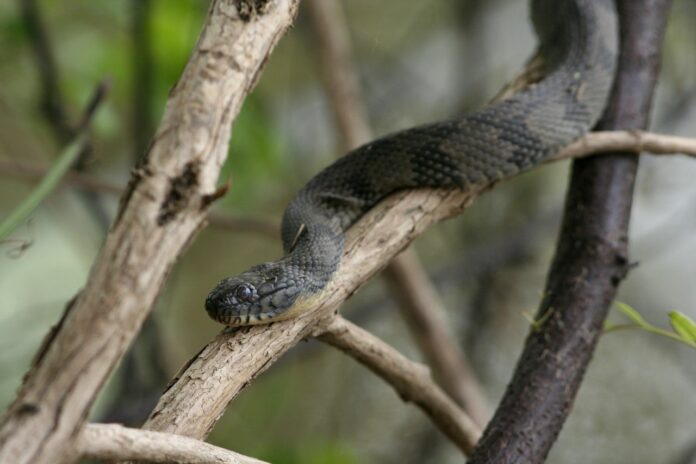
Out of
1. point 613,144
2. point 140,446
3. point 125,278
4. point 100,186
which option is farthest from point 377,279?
point 125,278

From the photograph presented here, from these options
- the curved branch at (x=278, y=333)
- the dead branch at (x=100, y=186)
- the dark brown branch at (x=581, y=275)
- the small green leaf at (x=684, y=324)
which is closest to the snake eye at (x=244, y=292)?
the curved branch at (x=278, y=333)

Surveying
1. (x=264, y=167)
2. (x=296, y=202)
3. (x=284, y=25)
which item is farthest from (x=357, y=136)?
(x=284, y=25)

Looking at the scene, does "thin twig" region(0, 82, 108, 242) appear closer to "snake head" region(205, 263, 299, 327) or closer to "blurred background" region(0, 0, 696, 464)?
"snake head" region(205, 263, 299, 327)

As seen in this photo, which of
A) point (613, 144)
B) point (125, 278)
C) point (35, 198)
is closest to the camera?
point (125, 278)

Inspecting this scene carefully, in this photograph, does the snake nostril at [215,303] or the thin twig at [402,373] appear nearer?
the thin twig at [402,373]

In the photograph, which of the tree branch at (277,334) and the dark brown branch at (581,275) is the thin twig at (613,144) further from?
the tree branch at (277,334)

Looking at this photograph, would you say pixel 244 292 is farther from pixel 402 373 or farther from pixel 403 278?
pixel 403 278
